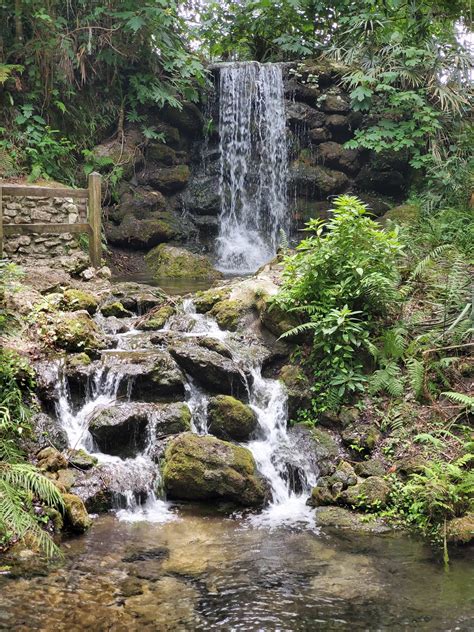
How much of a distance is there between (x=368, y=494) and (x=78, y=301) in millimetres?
4609

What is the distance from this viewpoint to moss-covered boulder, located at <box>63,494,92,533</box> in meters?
5.02

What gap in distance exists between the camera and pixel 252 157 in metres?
14.8

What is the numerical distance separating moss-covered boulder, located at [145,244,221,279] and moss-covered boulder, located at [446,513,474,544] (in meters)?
8.00

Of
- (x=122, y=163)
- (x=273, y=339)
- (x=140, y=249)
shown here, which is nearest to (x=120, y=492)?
(x=273, y=339)

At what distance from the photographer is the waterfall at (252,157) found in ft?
47.6

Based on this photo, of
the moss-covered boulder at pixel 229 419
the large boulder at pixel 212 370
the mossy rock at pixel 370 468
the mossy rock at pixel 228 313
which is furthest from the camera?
the mossy rock at pixel 228 313

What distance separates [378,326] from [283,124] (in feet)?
28.6

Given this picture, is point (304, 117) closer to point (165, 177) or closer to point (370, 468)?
point (165, 177)

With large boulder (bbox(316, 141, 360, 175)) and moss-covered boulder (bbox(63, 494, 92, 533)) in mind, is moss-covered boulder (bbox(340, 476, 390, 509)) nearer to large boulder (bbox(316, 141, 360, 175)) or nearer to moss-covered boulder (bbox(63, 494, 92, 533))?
moss-covered boulder (bbox(63, 494, 92, 533))

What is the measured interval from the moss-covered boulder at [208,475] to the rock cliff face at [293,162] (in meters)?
8.65

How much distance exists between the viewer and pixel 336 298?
7398 mm

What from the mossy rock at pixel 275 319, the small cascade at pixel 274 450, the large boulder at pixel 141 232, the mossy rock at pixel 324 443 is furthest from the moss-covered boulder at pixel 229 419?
the large boulder at pixel 141 232

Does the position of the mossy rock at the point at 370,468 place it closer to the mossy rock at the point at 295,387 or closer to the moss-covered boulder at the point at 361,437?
the moss-covered boulder at the point at 361,437

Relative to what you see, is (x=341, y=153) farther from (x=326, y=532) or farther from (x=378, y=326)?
(x=326, y=532)
